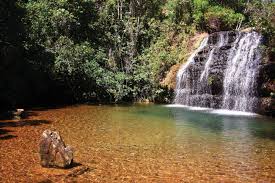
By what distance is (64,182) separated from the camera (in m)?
7.92

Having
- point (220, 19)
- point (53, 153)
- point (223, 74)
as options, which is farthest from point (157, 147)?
point (220, 19)

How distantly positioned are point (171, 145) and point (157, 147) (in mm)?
537

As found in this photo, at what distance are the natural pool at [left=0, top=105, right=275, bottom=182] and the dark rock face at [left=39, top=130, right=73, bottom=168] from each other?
0.21 meters

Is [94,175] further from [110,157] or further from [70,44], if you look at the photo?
[70,44]

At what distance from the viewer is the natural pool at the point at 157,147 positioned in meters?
8.57

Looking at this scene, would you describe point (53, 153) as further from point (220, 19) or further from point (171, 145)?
point (220, 19)

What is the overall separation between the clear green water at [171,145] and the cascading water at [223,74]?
10.4 feet

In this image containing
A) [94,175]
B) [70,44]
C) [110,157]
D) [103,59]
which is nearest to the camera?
[94,175]

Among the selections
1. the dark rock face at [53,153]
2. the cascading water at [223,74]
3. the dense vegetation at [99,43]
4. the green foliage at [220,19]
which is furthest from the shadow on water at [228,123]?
the green foliage at [220,19]

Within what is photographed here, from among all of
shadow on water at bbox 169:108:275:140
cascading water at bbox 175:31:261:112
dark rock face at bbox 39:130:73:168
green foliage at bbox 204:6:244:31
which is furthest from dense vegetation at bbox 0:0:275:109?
dark rock face at bbox 39:130:73:168

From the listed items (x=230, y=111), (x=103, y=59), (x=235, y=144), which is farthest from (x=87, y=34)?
(x=235, y=144)

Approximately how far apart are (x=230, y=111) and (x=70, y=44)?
36.6 feet

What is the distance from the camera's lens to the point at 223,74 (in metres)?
22.1

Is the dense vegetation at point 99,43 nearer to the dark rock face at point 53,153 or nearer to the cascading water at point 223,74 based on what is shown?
the cascading water at point 223,74
